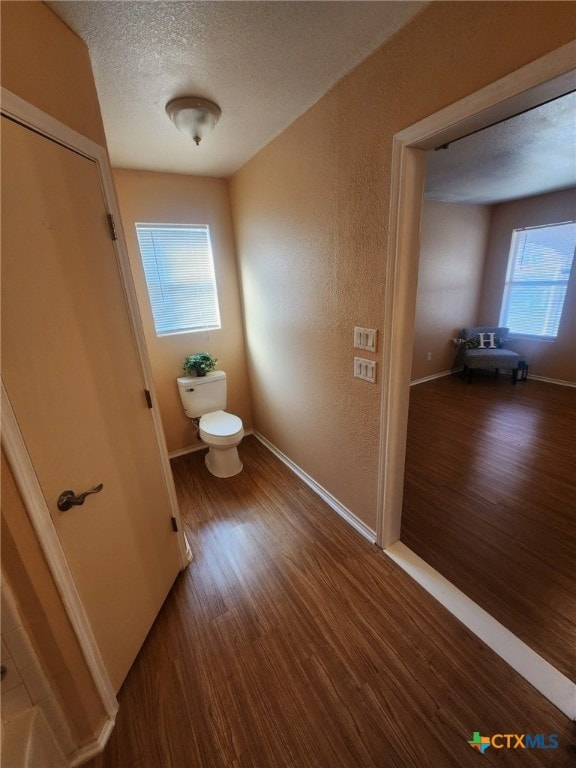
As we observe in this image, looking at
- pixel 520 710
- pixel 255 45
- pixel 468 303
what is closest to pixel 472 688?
pixel 520 710

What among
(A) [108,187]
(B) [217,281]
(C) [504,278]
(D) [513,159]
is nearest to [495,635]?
(A) [108,187]

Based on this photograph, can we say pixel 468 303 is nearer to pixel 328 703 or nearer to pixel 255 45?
pixel 255 45

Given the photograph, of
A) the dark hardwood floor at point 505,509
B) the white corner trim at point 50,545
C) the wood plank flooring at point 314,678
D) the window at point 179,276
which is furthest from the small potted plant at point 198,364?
the dark hardwood floor at point 505,509

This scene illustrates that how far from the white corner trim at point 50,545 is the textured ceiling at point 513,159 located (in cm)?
279

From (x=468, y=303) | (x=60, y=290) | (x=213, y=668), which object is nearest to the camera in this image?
(x=60, y=290)

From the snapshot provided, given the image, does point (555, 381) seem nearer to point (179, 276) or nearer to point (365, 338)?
point (365, 338)

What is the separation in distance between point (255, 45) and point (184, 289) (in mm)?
A: 1746

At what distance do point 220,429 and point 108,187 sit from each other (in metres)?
1.68

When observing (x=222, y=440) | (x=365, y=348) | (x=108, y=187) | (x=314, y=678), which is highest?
(x=108, y=187)

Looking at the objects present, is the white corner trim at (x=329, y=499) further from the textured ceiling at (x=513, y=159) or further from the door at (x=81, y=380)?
the textured ceiling at (x=513, y=159)

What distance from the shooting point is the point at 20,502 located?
0.84 m

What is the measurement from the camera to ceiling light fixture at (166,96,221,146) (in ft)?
4.75

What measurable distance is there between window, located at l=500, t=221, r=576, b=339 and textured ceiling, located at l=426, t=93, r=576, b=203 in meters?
0.55

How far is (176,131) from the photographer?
171 cm
